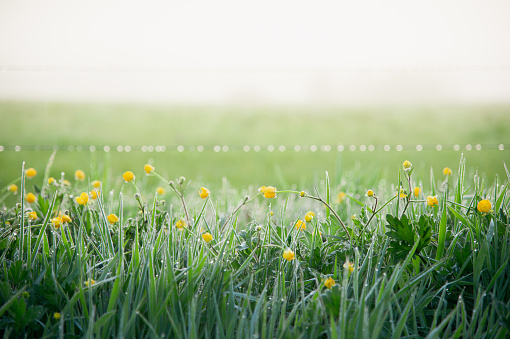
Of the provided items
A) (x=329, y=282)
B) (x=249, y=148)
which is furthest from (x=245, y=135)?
(x=329, y=282)

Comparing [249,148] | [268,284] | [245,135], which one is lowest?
[268,284]

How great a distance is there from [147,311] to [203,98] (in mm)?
1923

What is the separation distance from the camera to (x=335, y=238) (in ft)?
3.47

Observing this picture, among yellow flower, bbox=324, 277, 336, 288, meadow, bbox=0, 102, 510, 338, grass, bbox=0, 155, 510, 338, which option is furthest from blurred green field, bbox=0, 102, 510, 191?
yellow flower, bbox=324, 277, 336, 288

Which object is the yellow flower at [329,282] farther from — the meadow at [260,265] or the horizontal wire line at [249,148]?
the horizontal wire line at [249,148]

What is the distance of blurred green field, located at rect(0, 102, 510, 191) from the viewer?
2.69m

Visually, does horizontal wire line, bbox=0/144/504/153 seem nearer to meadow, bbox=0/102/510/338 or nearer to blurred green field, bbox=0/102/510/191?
blurred green field, bbox=0/102/510/191

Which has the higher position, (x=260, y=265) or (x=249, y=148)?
(x=249, y=148)

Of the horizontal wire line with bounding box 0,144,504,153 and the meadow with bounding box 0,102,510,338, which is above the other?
the horizontal wire line with bounding box 0,144,504,153

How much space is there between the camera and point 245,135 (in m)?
3.04

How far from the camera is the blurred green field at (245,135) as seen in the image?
8.84 feet

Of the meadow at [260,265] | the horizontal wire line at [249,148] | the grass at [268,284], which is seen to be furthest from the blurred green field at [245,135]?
the grass at [268,284]

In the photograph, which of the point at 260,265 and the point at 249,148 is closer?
the point at 260,265

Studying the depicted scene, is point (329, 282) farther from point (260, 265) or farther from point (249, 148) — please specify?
point (249, 148)
